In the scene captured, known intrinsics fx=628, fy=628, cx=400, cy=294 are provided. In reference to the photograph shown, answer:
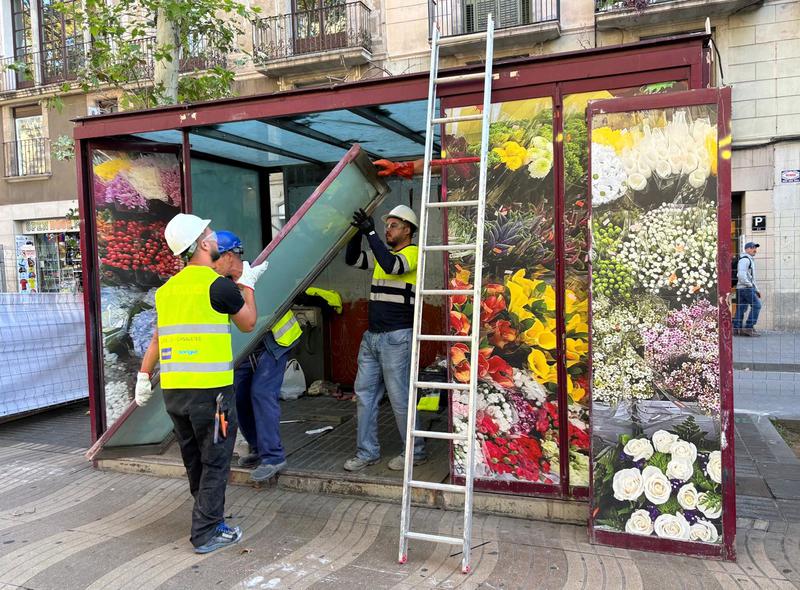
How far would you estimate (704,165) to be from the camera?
3281 mm

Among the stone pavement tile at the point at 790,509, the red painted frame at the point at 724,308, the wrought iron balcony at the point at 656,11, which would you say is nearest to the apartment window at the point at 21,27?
the wrought iron balcony at the point at 656,11

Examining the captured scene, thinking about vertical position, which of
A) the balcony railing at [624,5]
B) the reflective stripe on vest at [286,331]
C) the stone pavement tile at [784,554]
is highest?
the balcony railing at [624,5]

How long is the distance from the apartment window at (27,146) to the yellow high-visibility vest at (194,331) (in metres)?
18.0

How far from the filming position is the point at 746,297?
323 inches

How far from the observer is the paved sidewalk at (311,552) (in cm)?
322

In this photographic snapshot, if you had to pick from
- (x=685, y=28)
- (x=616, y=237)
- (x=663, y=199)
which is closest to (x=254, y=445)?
(x=616, y=237)

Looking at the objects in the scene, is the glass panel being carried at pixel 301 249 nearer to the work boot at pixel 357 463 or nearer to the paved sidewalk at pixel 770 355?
the work boot at pixel 357 463

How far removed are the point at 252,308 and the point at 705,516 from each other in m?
2.74

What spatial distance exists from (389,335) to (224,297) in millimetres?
1391

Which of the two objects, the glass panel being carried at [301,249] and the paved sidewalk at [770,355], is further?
the paved sidewalk at [770,355]

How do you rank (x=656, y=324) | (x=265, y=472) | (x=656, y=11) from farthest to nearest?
(x=656, y=11), (x=265, y=472), (x=656, y=324)

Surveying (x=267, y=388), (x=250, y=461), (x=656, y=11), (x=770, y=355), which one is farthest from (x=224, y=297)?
(x=656, y=11)

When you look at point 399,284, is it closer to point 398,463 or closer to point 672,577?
point 398,463

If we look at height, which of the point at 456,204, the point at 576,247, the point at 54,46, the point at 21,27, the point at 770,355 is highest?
the point at 21,27
